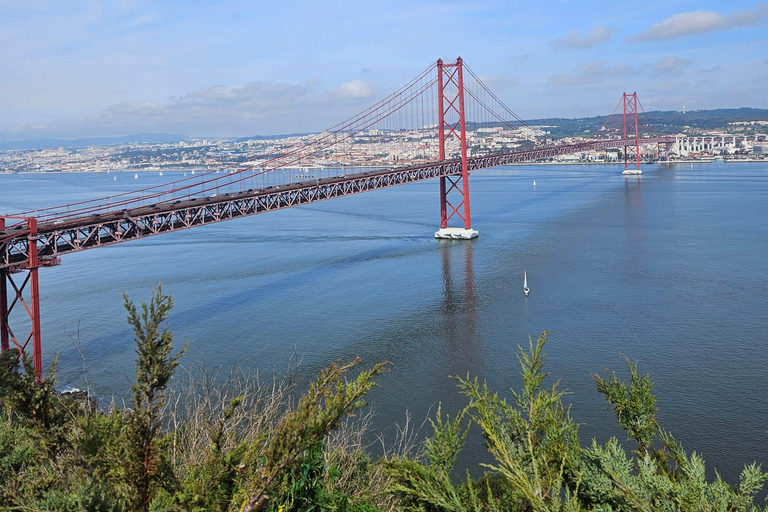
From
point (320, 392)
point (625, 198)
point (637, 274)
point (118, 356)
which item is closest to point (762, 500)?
point (320, 392)

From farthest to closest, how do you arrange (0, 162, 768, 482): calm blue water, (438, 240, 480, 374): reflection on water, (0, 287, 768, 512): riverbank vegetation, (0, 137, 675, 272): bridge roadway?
(438, 240, 480, 374): reflection on water
(0, 137, 675, 272): bridge roadway
(0, 162, 768, 482): calm blue water
(0, 287, 768, 512): riverbank vegetation

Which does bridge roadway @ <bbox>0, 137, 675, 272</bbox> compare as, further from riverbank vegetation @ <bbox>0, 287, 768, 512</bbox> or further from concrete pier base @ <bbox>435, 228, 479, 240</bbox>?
riverbank vegetation @ <bbox>0, 287, 768, 512</bbox>

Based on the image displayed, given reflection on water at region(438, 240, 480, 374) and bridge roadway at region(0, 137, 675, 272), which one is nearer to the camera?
bridge roadway at region(0, 137, 675, 272)

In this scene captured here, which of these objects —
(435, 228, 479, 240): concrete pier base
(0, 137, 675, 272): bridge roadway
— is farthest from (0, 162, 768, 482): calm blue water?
(0, 137, 675, 272): bridge roadway

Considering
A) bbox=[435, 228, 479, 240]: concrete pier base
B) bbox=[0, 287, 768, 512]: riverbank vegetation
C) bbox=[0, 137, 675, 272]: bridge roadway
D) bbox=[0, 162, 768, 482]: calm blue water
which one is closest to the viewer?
bbox=[0, 287, 768, 512]: riverbank vegetation

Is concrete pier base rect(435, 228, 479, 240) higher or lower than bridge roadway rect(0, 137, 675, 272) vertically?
lower

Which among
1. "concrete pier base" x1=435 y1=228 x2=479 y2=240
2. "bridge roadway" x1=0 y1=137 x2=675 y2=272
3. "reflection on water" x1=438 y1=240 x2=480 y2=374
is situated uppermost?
"bridge roadway" x1=0 y1=137 x2=675 y2=272

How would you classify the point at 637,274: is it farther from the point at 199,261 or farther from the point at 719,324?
the point at 199,261
